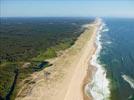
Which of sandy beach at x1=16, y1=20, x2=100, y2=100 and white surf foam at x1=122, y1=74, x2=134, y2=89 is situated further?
white surf foam at x1=122, y1=74, x2=134, y2=89

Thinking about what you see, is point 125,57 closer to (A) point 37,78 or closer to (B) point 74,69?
(B) point 74,69

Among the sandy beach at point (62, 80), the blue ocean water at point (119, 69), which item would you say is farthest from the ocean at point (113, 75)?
the sandy beach at point (62, 80)

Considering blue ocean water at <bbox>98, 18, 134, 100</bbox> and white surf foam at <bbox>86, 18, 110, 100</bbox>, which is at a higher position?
blue ocean water at <bbox>98, 18, 134, 100</bbox>

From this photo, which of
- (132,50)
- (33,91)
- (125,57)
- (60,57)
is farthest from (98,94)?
(132,50)

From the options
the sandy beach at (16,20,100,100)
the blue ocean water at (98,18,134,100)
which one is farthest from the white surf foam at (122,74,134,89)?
the sandy beach at (16,20,100,100)

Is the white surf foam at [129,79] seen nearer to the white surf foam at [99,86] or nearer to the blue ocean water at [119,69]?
the blue ocean water at [119,69]

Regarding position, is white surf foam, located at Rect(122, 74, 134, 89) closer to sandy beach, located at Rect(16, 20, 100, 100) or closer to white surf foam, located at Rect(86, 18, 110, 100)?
white surf foam, located at Rect(86, 18, 110, 100)

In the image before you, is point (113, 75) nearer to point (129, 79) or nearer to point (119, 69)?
point (129, 79)

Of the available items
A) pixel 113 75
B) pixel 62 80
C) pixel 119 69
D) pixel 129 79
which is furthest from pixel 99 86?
pixel 119 69
